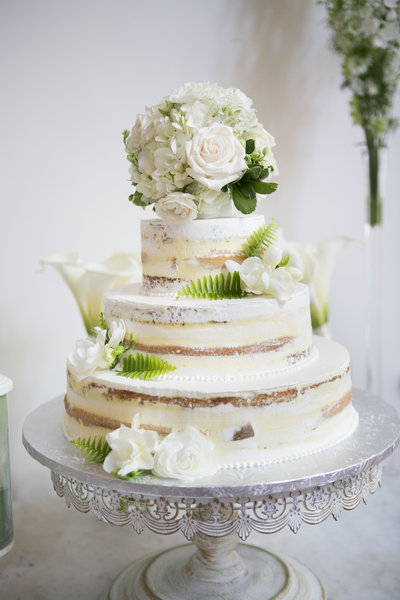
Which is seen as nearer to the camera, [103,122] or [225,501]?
[225,501]

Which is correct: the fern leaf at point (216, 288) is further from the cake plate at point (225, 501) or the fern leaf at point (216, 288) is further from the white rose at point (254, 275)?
the cake plate at point (225, 501)

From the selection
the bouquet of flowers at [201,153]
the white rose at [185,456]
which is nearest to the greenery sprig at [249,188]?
the bouquet of flowers at [201,153]

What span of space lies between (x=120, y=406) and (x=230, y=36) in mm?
2158

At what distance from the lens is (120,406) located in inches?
77.3

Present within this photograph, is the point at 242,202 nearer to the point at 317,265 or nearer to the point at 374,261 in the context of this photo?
the point at 317,265

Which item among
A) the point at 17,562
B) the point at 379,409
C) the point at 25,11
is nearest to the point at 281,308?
the point at 379,409

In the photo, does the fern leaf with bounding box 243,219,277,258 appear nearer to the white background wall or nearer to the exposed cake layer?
the exposed cake layer

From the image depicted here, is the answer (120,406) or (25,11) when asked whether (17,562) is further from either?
(25,11)

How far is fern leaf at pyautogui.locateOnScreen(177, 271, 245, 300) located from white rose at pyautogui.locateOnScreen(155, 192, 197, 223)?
19cm

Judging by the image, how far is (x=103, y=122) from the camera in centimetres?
319

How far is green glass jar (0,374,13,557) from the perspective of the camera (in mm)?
2498

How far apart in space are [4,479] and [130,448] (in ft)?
2.96

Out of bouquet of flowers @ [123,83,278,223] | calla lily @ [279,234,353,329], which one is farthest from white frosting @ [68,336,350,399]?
calla lily @ [279,234,353,329]

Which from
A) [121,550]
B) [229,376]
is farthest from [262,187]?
[121,550]
